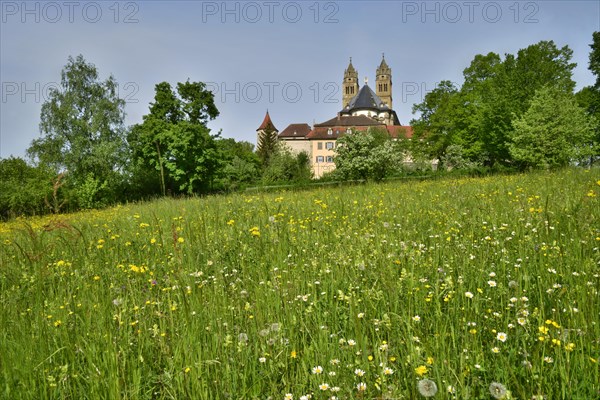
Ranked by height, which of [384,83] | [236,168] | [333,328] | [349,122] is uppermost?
[384,83]

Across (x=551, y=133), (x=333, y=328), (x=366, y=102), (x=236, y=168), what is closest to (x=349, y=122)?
(x=366, y=102)

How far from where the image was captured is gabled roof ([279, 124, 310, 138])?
101188 millimetres

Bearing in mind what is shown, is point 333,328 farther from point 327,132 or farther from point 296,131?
point 296,131

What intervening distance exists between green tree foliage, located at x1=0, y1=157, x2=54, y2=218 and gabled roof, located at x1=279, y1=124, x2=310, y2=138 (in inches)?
2903

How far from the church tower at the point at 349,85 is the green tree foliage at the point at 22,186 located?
131299 mm

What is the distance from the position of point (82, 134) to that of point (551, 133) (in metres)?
38.0

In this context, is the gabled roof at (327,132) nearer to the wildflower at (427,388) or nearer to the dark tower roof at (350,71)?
the dark tower roof at (350,71)

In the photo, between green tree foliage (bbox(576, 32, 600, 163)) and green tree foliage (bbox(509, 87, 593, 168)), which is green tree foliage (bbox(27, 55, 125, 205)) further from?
green tree foliage (bbox(576, 32, 600, 163))

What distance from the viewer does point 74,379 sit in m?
1.79

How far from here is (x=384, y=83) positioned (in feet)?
488

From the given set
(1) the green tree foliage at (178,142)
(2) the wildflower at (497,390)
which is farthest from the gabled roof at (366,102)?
(2) the wildflower at (497,390)

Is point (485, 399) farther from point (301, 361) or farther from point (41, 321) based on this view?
point (41, 321)

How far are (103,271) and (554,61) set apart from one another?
40965 millimetres

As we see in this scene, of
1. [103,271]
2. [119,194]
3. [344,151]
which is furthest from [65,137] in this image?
[103,271]
